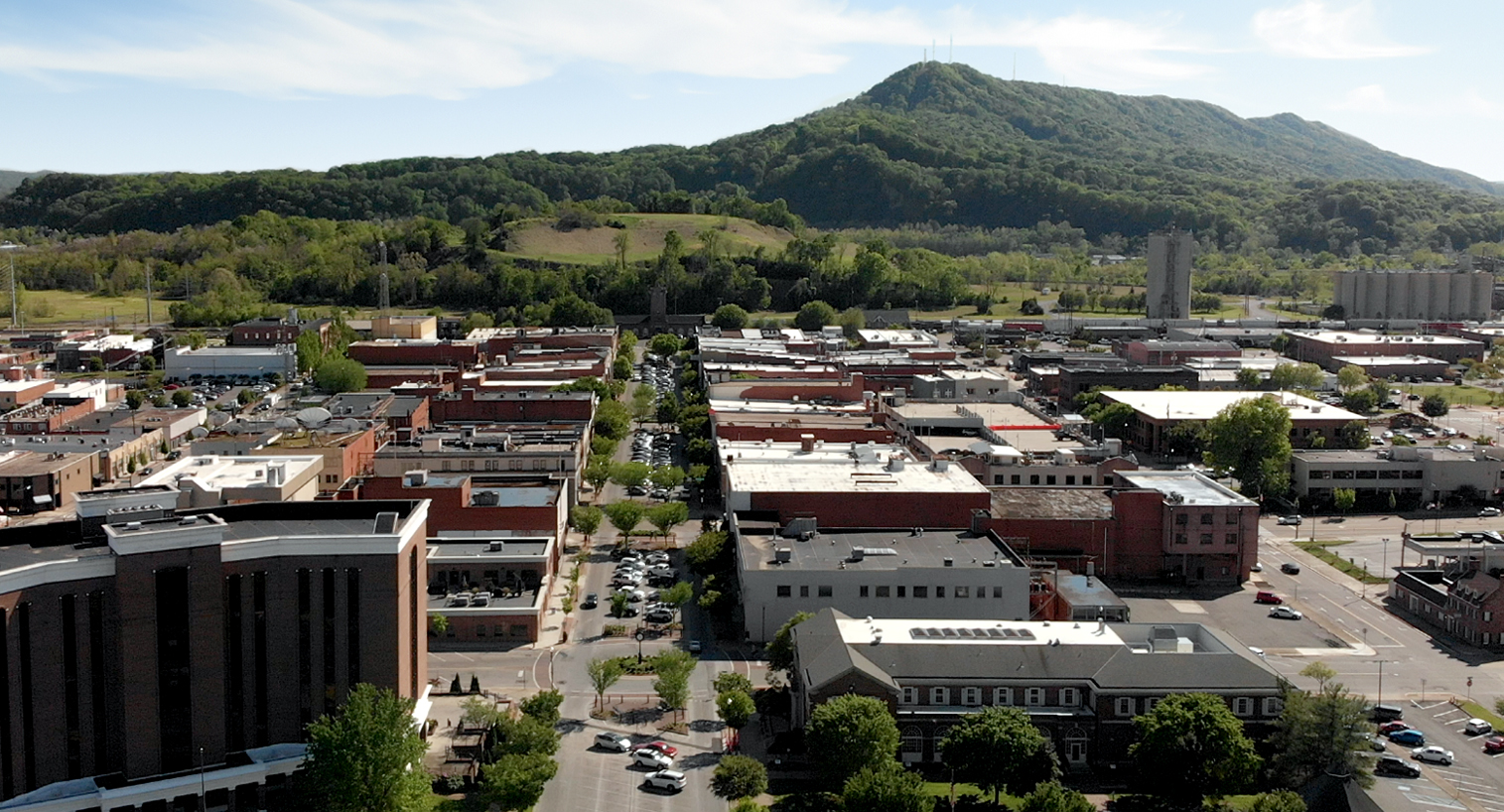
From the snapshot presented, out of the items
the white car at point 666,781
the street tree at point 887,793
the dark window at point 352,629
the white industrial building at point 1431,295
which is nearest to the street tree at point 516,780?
the white car at point 666,781

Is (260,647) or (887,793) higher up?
(260,647)

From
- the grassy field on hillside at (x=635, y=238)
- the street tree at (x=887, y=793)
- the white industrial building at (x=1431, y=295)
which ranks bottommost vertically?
the street tree at (x=887, y=793)

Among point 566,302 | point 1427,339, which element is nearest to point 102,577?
point 566,302

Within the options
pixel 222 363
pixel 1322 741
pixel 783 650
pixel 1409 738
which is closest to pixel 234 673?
pixel 783 650

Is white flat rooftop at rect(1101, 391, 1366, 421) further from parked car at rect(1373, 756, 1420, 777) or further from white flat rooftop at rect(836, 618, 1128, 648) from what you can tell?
parked car at rect(1373, 756, 1420, 777)

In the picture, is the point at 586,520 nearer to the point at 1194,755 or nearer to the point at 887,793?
the point at 887,793

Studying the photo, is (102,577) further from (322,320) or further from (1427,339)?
(1427,339)

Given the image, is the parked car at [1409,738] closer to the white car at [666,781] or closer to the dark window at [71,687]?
the white car at [666,781]
